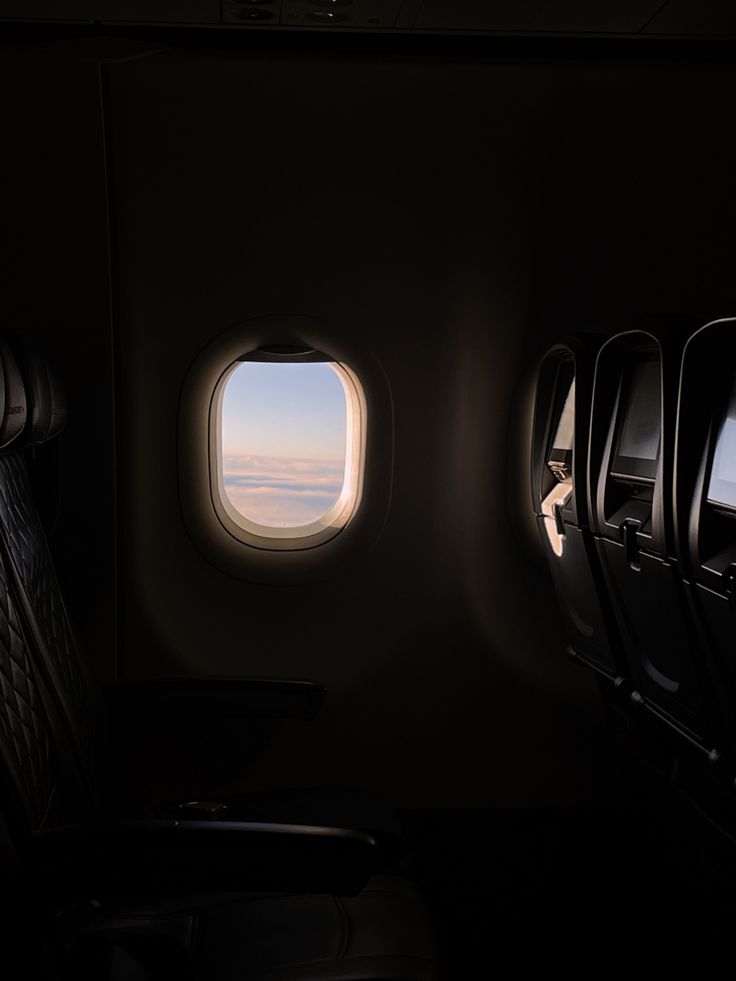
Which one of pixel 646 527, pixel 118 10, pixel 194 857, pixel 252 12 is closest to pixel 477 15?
pixel 252 12

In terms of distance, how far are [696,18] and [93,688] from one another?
7.46 ft

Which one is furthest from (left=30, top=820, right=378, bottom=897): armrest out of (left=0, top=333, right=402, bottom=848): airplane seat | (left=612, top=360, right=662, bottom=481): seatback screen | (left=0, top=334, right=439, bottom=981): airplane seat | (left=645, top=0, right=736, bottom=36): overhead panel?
(left=645, top=0, right=736, bottom=36): overhead panel

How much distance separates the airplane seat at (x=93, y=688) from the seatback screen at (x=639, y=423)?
34.5 inches

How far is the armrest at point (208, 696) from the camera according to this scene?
7.63ft

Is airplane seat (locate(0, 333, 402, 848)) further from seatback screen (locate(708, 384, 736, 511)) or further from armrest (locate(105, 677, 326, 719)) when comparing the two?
seatback screen (locate(708, 384, 736, 511))

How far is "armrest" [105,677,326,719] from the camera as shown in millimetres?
2326

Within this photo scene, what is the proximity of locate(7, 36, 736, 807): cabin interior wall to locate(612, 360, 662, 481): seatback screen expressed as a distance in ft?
2.76

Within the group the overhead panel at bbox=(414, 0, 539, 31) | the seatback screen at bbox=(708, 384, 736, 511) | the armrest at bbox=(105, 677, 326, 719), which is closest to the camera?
the seatback screen at bbox=(708, 384, 736, 511)

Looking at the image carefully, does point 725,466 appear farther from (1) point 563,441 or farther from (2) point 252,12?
(2) point 252,12

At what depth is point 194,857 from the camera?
1469 mm

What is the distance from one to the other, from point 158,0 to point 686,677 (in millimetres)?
2031

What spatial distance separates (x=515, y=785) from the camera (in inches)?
127

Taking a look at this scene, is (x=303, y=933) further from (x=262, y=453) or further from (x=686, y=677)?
(x=262, y=453)

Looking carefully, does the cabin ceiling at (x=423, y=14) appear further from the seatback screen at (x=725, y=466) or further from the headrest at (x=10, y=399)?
the seatback screen at (x=725, y=466)
